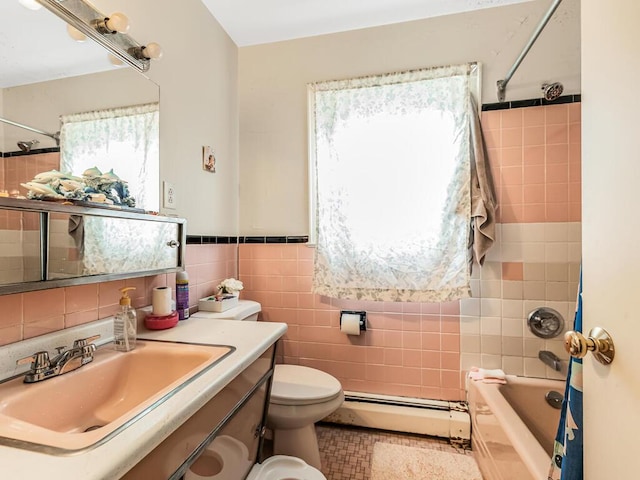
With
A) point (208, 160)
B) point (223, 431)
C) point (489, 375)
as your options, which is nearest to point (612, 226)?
point (223, 431)

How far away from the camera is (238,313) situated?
1604 mm

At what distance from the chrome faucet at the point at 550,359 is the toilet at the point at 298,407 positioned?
1148 millimetres

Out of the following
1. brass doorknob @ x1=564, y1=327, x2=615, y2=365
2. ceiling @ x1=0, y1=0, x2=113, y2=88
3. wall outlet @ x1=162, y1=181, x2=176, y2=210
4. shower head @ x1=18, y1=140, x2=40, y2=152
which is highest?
ceiling @ x1=0, y1=0, x2=113, y2=88

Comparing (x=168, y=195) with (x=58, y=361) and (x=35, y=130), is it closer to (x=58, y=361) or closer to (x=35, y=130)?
(x=35, y=130)

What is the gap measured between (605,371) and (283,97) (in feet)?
6.71

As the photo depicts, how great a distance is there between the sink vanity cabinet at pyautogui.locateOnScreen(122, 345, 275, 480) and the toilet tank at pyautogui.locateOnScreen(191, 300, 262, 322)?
1.47 ft

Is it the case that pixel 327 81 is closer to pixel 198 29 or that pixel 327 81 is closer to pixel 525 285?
pixel 198 29

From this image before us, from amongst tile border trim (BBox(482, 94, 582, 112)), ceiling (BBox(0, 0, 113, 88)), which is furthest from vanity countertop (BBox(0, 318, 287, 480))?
tile border trim (BBox(482, 94, 582, 112))

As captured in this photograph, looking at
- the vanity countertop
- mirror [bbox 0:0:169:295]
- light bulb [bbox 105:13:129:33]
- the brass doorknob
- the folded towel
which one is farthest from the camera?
the folded towel

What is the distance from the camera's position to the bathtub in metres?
1.05

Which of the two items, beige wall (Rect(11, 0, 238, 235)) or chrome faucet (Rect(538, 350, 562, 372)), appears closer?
beige wall (Rect(11, 0, 238, 235))

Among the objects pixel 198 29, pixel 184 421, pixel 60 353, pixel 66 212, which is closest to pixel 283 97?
pixel 198 29

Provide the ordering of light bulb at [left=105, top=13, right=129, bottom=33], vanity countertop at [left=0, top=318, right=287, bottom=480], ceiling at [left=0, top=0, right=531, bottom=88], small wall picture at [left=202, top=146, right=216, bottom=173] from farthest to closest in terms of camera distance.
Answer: small wall picture at [left=202, top=146, right=216, bottom=173], light bulb at [left=105, top=13, right=129, bottom=33], ceiling at [left=0, top=0, right=531, bottom=88], vanity countertop at [left=0, top=318, right=287, bottom=480]

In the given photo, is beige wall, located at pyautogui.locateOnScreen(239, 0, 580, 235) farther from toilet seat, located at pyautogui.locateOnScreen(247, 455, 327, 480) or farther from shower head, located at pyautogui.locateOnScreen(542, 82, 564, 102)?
toilet seat, located at pyautogui.locateOnScreen(247, 455, 327, 480)
